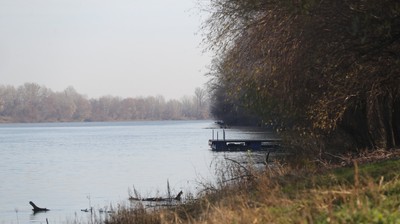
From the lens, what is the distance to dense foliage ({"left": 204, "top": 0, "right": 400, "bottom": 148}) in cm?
1750

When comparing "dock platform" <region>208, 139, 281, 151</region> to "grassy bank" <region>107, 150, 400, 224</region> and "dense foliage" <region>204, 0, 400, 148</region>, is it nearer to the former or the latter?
"dense foliage" <region>204, 0, 400, 148</region>

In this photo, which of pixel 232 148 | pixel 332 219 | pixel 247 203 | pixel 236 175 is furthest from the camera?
pixel 232 148

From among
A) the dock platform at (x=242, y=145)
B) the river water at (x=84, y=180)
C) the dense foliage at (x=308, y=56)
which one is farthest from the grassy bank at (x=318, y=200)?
the dock platform at (x=242, y=145)

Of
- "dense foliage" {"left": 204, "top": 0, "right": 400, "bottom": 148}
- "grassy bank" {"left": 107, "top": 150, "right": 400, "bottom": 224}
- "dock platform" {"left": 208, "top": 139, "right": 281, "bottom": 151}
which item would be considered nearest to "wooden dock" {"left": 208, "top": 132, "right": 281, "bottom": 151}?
"dock platform" {"left": 208, "top": 139, "right": 281, "bottom": 151}

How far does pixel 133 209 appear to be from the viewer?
18.8 meters

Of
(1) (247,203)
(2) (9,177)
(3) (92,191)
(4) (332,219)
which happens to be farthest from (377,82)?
(2) (9,177)

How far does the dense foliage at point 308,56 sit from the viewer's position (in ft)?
57.4

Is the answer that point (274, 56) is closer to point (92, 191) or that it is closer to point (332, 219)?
point (332, 219)

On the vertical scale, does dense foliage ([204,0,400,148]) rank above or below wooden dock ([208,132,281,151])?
above

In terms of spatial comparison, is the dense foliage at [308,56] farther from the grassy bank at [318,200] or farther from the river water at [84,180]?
the river water at [84,180]

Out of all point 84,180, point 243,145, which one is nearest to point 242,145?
point 243,145

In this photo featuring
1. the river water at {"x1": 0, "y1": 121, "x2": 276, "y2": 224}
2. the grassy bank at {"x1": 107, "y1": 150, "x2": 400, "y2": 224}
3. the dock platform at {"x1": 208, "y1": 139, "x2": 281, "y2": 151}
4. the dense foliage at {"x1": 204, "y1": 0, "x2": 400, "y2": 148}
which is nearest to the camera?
the grassy bank at {"x1": 107, "y1": 150, "x2": 400, "y2": 224}

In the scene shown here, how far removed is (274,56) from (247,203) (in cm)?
794

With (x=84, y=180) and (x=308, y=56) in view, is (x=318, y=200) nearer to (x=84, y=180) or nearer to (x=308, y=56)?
(x=308, y=56)
